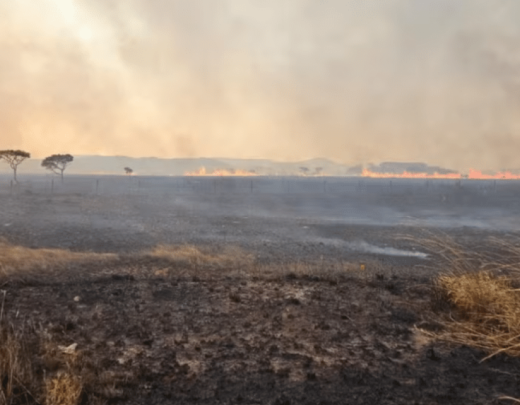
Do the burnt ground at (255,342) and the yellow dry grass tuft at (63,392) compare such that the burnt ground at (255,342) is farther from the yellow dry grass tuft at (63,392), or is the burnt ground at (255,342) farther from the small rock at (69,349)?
the yellow dry grass tuft at (63,392)

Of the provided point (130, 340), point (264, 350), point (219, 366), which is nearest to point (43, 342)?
point (130, 340)

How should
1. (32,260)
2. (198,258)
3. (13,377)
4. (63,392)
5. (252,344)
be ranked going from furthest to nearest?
(198,258)
(32,260)
(252,344)
(13,377)
(63,392)

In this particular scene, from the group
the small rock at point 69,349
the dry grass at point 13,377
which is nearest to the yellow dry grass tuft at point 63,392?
the dry grass at point 13,377

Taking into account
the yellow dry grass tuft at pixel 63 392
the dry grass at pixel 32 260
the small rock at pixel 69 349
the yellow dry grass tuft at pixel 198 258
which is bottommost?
the yellow dry grass tuft at pixel 198 258

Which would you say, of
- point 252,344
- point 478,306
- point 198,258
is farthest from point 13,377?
point 198,258

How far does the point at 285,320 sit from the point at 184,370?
83.3 inches

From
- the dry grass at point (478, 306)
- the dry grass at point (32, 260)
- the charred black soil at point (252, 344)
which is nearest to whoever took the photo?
the charred black soil at point (252, 344)

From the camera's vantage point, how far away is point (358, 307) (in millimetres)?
7875

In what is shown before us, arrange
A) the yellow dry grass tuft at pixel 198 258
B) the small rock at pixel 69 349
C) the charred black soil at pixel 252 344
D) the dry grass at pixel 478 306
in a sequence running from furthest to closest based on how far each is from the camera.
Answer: the yellow dry grass tuft at pixel 198 258
the dry grass at pixel 478 306
the small rock at pixel 69 349
the charred black soil at pixel 252 344

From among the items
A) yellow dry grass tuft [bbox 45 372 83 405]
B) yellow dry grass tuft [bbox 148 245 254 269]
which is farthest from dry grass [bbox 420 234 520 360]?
yellow dry grass tuft [bbox 148 245 254 269]

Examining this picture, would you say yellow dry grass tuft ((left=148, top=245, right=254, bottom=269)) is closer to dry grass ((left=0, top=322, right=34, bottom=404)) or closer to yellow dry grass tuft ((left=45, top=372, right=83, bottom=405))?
dry grass ((left=0, top=322, right=34, bottom=404))

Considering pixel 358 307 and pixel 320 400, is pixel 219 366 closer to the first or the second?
pixel 320 400

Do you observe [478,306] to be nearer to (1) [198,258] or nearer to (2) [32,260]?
(1) [198,258]

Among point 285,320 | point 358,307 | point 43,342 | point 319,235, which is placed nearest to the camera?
point 43,342
